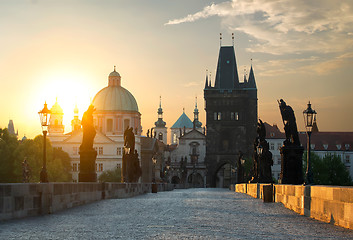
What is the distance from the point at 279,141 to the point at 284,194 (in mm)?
128734

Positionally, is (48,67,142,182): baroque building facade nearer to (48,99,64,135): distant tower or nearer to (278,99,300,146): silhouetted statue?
(48,99,64,135): distant tower

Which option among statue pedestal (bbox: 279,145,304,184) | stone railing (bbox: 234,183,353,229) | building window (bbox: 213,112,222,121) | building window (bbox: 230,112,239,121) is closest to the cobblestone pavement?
stone railing (bbox: 234,183,353,229)

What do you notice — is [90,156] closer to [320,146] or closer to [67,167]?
[67,167]

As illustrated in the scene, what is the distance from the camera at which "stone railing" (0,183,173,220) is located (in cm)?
1291

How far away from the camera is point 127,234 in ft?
Result: 35.1

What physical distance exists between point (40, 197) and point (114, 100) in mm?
127913

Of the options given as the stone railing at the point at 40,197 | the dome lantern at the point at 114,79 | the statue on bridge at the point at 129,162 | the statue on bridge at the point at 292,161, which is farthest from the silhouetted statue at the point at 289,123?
the dome lantern at the point at 114,79

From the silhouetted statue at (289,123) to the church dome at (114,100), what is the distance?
115878mm

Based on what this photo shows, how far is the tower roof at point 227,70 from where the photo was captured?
136000mm

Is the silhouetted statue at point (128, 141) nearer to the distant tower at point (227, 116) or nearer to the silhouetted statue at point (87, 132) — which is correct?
the silhouetted statue at point (87, 132)

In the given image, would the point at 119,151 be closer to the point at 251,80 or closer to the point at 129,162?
the point at 251,80

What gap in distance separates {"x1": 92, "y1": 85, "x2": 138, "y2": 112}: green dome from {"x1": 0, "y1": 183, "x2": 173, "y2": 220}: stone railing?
118m

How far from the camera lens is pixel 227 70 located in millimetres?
137375

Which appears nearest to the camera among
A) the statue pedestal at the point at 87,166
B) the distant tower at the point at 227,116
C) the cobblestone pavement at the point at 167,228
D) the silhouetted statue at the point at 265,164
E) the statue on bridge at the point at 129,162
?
the cobblestone pavement at the point at 167,228
